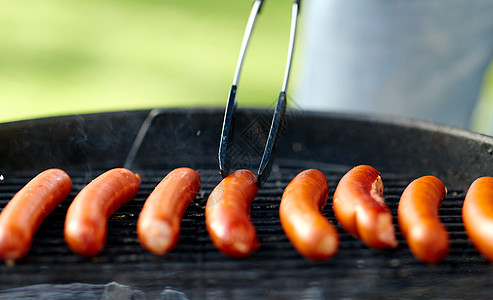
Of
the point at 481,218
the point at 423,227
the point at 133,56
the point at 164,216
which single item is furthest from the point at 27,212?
the point at 133,56

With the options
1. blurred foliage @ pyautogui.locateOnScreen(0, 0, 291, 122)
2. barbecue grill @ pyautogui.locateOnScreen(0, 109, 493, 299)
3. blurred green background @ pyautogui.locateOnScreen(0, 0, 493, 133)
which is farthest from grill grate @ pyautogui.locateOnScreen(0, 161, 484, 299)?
blurred foliage @ pyautogui.locateOnScreen(0, 0, 291, 122)

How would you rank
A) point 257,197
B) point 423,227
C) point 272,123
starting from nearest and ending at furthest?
point 423,227, point 272,123, point 257,197

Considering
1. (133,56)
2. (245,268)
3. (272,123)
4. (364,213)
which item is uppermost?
(272,123)

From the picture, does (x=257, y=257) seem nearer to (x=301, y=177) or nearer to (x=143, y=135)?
(x=301, y=177)

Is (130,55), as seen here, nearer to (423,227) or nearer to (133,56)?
(133,56)

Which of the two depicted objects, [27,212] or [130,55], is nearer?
[27,212]
